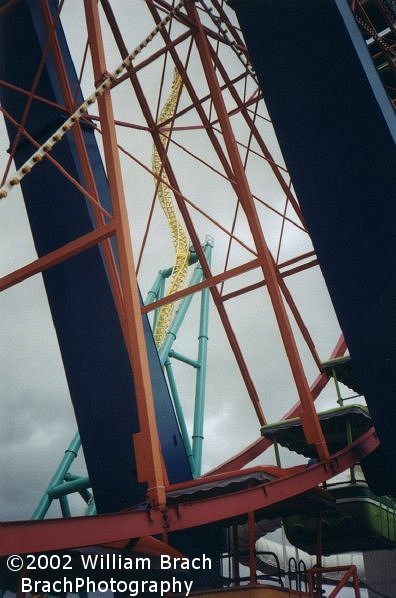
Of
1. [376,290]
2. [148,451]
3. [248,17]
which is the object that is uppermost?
[248,17]

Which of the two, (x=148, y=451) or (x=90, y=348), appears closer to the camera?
(x=148, y=451)

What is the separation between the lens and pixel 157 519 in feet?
29.6

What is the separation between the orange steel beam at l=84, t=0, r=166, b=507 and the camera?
31.1 feet

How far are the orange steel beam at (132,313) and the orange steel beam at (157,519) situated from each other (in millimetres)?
394

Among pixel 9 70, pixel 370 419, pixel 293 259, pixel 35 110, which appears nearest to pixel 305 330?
pixel 293 259

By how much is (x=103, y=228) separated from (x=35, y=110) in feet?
17.7

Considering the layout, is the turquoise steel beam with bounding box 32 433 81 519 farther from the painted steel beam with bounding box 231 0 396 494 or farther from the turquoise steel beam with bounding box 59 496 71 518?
the painted steel beam with bounding box 231 0 396 494

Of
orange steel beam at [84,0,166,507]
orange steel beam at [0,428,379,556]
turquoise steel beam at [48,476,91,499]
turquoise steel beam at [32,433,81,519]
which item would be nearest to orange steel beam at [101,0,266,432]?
orange steel beam at [84,0,166,507]

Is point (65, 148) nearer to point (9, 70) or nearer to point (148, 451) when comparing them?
point (9, 70)

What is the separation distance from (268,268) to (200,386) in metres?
12.6

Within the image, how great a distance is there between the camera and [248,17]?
12.0m

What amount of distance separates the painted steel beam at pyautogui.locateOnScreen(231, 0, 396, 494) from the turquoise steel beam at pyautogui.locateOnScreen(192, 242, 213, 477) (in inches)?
427

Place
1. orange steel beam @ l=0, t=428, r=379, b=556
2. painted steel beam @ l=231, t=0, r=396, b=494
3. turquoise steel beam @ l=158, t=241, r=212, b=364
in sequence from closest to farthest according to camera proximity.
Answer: orange steel beam @ l=0, t=428, r=379, b=556 → painted steel beam @ l=231, t=0, r=396, b=494 → turquoise steel beam @ l=158, t=241, r=212, b=364

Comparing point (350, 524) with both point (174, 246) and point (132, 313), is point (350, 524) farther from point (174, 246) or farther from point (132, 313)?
point (174, 246)
